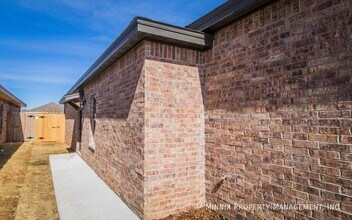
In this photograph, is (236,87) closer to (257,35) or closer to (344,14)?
(257,35)

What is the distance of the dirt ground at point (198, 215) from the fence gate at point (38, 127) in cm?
1655

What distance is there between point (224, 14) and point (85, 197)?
4.74 m

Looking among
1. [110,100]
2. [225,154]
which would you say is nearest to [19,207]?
[110,100]

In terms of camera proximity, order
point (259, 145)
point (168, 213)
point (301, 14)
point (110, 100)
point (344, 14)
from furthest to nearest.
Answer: point (110, 100)
point (168, 213)
point (259, 145)
point (301, 14)
point (344, 14)

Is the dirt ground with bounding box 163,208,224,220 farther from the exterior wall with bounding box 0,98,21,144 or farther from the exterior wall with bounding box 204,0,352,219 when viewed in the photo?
the exterior wall with bounding box 0,98,21,144

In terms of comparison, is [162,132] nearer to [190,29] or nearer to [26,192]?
[190,29]

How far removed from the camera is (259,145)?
10.1 ft

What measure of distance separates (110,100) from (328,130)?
501 centimetres

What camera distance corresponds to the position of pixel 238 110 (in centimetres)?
343

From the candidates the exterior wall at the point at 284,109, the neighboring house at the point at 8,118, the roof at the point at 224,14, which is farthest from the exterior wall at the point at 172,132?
the neighboring house at the point at 8,118

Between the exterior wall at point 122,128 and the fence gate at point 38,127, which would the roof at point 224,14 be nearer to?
the exterior wall at point 122,128

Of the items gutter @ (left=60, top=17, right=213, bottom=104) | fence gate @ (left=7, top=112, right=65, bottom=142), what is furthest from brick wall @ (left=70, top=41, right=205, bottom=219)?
fence gate @ (left=7, top=112, right=65, bottom=142)

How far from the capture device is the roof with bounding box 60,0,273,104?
Answer: 325 cm

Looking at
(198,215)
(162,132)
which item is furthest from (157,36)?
(198,215)
